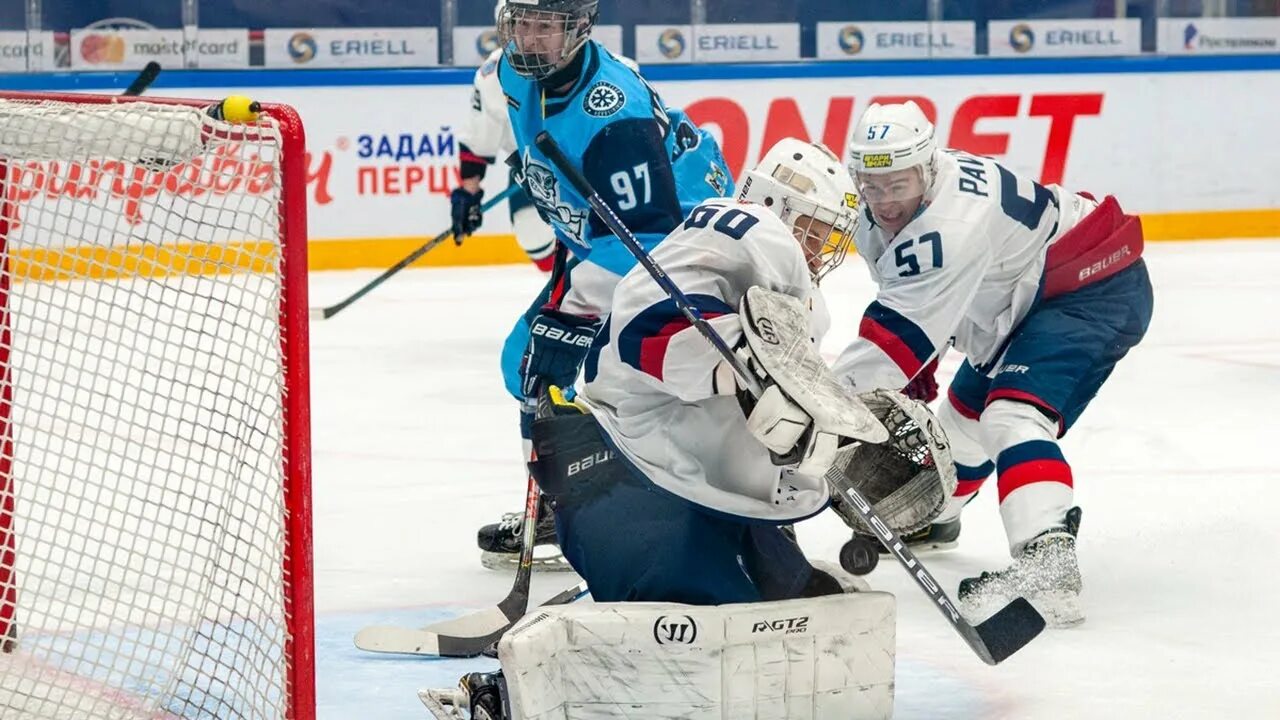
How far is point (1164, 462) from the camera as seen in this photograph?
4.11 meters

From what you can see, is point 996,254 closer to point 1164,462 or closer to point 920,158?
point 920,158

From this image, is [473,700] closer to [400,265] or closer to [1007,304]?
[1007,304]

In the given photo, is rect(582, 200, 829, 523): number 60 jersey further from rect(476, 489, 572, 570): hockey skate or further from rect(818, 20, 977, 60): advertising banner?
rect(818, 20, 977, 60): advertising banner

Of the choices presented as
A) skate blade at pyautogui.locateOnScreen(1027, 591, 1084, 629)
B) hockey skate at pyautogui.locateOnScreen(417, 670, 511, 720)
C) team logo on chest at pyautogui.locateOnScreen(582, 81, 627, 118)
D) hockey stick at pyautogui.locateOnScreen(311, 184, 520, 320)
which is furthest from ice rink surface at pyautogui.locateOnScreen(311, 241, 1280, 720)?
team logo on chest at pyautogui.locateOnScreen(582, 81, 627, 118)

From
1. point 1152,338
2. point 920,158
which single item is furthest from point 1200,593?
point 1152,338

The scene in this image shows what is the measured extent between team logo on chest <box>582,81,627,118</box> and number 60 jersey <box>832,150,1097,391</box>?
1.54ft

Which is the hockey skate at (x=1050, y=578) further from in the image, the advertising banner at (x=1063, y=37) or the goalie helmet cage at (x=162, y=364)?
the advertising banner at (x=1063, y=37)

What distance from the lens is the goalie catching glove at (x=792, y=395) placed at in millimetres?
2045

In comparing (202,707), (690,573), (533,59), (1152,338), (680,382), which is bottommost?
(1152,338)

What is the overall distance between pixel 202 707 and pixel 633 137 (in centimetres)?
122

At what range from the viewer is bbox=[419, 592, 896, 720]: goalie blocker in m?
2.06

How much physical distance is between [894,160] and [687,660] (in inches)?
42.8

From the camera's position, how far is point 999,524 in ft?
11.8

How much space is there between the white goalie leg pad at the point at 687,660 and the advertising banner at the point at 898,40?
608cm
